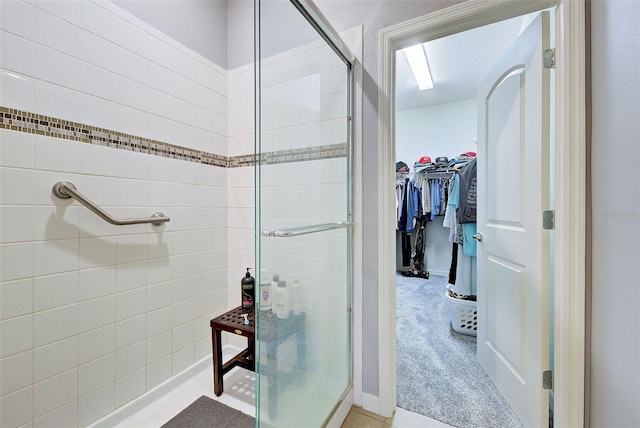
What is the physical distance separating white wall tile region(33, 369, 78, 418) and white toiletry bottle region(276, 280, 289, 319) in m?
1.05

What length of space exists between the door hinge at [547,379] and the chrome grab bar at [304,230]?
1.14 m

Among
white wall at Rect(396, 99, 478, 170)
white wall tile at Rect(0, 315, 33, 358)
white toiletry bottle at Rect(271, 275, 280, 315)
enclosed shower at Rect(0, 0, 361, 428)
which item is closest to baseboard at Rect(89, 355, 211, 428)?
enclosed shower at Rect(0, 0, 361, 428)

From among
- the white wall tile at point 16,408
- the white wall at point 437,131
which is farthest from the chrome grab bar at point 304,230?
the white wall at point 437,131

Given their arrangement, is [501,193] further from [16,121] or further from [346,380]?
[16,121]

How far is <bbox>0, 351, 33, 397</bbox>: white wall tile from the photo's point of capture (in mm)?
985

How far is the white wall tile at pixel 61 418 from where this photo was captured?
1.08 meters

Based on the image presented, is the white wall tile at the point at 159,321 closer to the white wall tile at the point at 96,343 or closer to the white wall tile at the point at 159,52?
the white wall tile at the point at 96,343

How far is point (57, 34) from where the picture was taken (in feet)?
3.70

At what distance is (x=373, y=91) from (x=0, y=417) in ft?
6.92

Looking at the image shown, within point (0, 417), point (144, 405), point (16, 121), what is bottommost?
point (144, 405)

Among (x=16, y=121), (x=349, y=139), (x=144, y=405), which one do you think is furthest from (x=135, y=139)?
(x=144, y=405)

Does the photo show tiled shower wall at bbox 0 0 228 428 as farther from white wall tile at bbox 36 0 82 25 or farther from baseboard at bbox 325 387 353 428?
baseboard at bbox 325 387 353 428

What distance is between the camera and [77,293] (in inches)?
46.7

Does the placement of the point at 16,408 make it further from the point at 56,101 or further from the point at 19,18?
the point at 19,18
